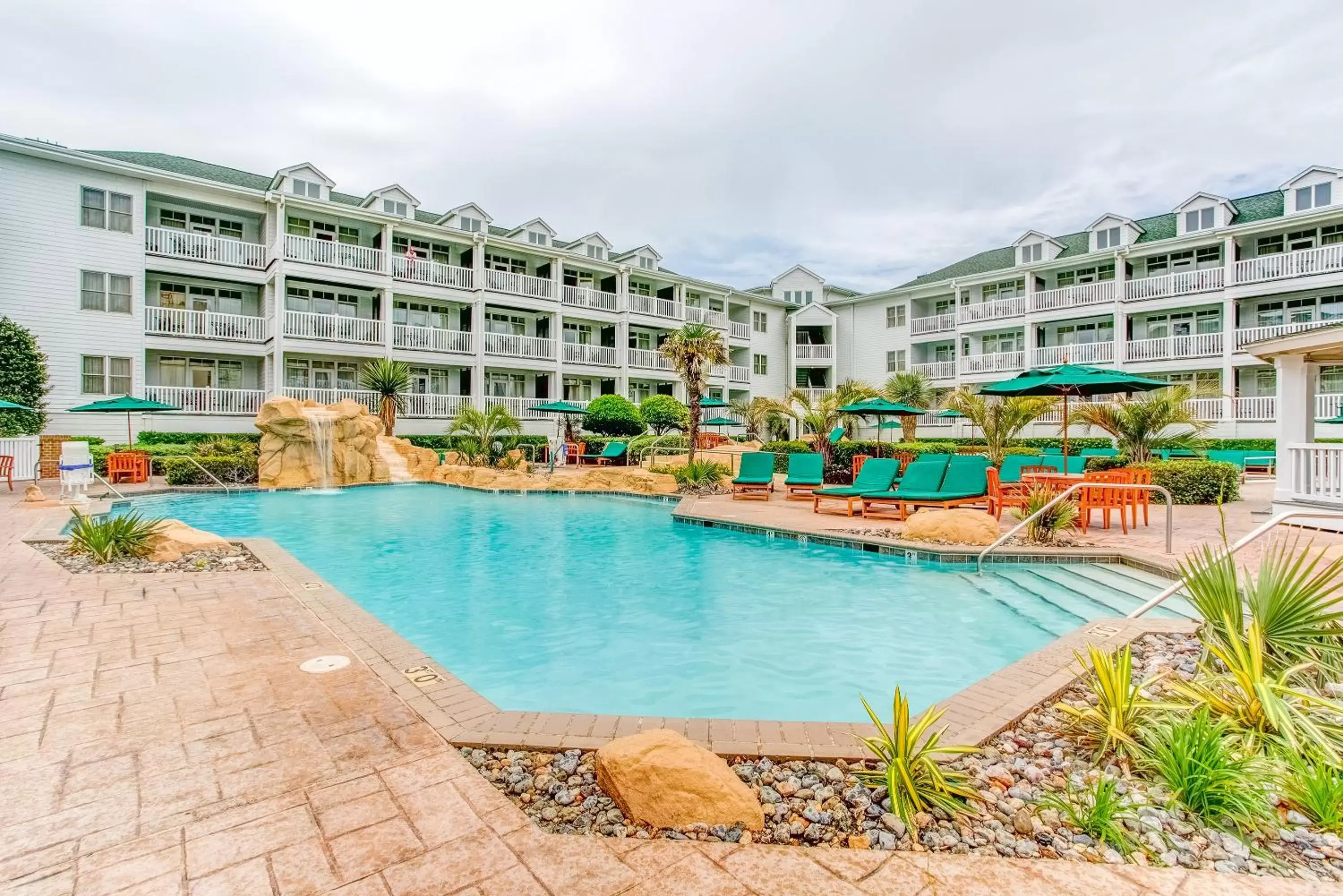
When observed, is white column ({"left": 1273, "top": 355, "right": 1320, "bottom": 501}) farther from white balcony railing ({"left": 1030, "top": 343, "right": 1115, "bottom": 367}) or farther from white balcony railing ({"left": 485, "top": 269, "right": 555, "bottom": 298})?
white balcony railing ({"left": 485, "top": 269, "right": 555, "bottom": 298})

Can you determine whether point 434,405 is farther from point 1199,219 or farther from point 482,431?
point 1199,219

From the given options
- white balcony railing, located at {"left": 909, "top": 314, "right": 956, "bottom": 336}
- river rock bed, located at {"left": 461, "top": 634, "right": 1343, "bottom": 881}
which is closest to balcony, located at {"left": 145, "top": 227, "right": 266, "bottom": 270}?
river rock bed, located at {"left": 461, "top": 634, "right": 1343, "bottom": 881}

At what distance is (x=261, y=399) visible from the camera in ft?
80.3

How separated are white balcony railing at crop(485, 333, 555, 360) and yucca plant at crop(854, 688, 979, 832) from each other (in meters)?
28.5

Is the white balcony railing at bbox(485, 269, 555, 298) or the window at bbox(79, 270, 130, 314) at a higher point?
the white balcony railing at bbox(485, 269, 555, 298)

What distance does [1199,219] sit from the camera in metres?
27.9

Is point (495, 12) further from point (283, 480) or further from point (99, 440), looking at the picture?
point (99, 440)

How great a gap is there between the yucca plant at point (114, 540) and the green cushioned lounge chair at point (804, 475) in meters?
11.9

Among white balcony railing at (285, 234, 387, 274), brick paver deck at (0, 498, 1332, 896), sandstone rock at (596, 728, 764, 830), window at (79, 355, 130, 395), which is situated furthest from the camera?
white balcony railing at (285, 234, 387, 274)

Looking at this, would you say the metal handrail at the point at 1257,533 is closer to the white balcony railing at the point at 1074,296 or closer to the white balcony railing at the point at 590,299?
the white balcony railing at the point at 590,299

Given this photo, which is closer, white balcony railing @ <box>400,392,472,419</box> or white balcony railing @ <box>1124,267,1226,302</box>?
white balcony railing @ <box>1124,267,1226,302</box>

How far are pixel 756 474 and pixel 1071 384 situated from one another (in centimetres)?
678

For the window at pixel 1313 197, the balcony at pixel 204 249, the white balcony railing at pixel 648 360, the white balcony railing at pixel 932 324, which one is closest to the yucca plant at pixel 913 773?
the balcony at pixel 204 249

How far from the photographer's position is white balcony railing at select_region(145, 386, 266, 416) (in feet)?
74.3
